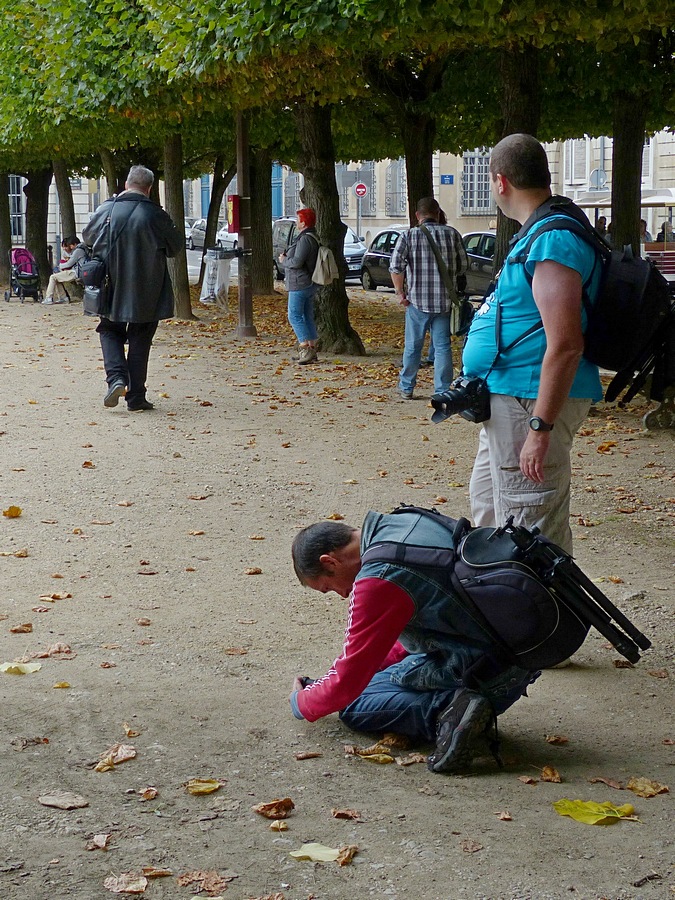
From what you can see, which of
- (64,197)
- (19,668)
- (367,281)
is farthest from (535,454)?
(367,281)

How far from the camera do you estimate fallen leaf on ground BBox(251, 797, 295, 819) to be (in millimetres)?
3604

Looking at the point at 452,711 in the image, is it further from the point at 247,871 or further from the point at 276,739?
the point at 247,871

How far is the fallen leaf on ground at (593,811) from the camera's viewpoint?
138 inches

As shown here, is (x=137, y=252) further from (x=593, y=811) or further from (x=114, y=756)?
(x=593, y=811)

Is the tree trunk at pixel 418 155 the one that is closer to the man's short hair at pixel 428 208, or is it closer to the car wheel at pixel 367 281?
the man's short hair at pixel 428 208

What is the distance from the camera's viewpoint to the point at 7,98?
2122 centimetres

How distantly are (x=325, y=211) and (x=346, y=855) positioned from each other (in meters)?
13.2

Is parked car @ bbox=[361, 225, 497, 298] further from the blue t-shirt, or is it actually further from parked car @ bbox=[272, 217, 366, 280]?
the blue t-shirt

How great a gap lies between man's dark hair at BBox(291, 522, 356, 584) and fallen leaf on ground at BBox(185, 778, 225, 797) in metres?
0.68

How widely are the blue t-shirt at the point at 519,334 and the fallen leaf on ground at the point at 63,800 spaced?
1955 mm

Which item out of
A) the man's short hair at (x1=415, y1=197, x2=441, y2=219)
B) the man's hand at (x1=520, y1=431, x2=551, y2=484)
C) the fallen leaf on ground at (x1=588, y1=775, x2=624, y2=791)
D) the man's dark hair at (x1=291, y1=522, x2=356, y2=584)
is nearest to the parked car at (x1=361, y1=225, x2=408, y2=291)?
the man's short hair at (x1=415, y1=197, x2=441, y2=219)

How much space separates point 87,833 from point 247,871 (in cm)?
51

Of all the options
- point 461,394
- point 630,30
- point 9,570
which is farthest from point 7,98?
point 461,394

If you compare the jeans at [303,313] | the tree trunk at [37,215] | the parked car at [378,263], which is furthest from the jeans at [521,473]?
the tree trunk at [37,215]
